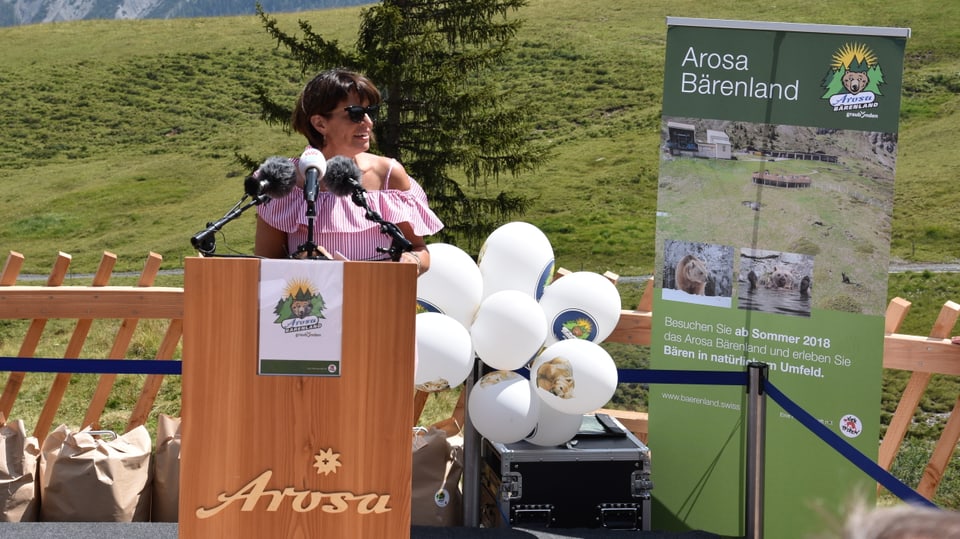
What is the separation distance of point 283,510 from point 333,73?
1611 millimetres

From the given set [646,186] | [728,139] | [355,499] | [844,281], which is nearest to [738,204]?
[728,139]

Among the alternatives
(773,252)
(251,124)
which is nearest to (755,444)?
(773,252)

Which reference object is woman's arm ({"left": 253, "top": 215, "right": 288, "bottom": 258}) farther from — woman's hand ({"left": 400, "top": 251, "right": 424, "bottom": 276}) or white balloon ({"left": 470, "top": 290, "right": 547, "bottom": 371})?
white balloon ({"left": 470, "top": 290, "right": 547, "bottom": 371})

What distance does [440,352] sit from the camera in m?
4.04

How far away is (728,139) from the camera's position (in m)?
4.50

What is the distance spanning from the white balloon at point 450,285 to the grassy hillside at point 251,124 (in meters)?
10.5

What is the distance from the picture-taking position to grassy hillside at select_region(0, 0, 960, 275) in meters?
25.7

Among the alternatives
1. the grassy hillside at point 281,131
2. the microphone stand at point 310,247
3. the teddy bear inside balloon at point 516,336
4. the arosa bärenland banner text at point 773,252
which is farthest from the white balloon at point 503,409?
the grassy hillside at point 281,131

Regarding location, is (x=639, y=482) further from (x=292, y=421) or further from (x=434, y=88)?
(x=434, y=88)

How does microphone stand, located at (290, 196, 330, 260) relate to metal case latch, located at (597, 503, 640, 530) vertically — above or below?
above

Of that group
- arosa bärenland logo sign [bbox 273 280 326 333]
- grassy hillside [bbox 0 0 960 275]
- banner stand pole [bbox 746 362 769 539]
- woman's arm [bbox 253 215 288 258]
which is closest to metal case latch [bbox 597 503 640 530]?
banner stand pole [bbox 746 362 769 539]

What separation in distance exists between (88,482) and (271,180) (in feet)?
7.82

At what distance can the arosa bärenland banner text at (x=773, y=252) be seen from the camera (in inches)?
169

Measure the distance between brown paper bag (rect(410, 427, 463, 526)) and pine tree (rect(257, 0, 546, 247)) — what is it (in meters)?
8.12
